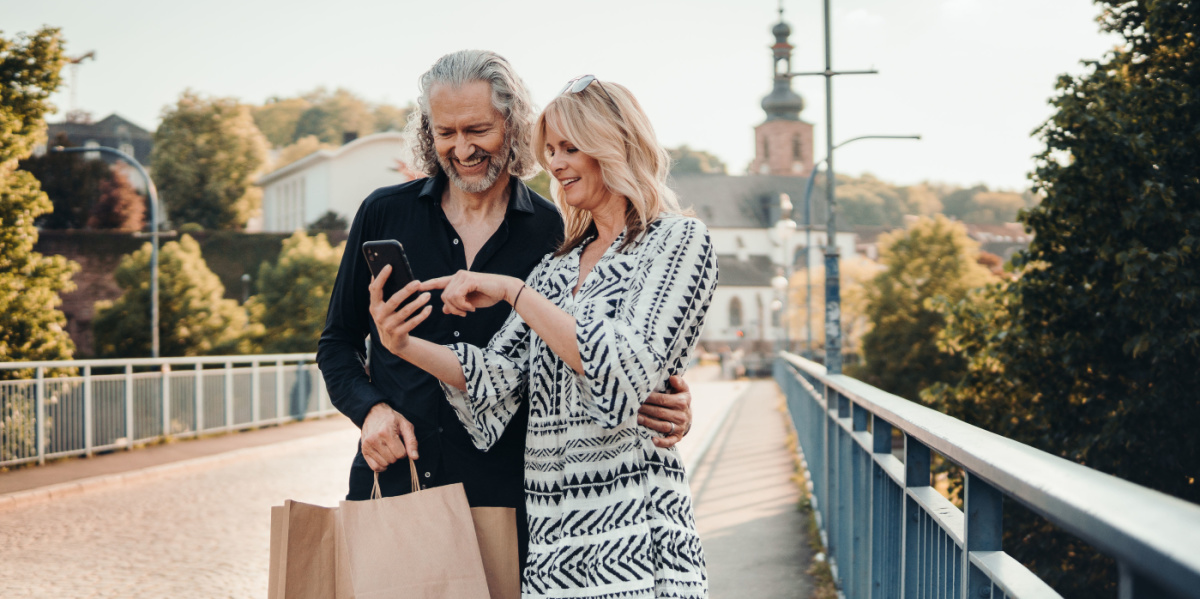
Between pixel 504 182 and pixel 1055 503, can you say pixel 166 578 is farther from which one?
pixel 1055 503

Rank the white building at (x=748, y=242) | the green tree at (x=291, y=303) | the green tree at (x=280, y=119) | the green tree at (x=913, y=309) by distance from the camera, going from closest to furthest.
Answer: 1. the green tree at (x=291, y=303)
2. the green tree at (x=913, y=309)
3. the white building at (x=748, y=242)
4. the green tree at (x=280, y=119)

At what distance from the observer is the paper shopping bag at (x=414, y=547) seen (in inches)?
79.1

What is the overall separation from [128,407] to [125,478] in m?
3.05

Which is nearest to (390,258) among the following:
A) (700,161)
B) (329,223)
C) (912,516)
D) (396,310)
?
(396,310)

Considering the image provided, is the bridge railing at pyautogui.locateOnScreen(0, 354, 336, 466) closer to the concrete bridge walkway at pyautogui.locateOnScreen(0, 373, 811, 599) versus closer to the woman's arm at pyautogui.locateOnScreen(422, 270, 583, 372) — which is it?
the concrete bridge walkway at pyautogui.locateOnScreen(0, 373, 811, 599)

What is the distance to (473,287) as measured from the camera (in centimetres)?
199

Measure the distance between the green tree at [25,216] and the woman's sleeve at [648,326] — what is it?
45.1 feet

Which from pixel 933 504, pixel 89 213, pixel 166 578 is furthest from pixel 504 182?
pixel 89 213

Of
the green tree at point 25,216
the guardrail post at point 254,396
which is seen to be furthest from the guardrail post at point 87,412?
the guardrail post at point 254,396

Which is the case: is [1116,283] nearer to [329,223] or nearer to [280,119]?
[329,223]

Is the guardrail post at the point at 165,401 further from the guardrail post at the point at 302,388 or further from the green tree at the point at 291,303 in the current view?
the green tree at the point at 291,303

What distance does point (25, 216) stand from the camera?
14.3 m

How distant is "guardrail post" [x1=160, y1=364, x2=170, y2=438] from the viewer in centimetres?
1525

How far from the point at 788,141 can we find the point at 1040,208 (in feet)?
289
